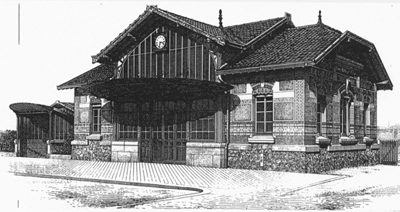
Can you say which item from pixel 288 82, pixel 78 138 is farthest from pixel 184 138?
pixel 78 138

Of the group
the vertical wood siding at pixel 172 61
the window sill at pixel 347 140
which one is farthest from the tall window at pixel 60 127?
the window sill at pixel 347 140

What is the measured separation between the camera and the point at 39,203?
33.7ft

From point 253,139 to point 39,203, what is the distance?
9.61m

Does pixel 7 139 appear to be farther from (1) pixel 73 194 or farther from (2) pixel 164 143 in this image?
(1) pixel 73 194

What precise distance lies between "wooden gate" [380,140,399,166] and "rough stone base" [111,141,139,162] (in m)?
11.6

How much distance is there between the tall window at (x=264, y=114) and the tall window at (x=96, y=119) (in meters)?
8.55

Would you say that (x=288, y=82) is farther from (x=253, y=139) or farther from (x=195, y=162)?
(x=195, y=162)

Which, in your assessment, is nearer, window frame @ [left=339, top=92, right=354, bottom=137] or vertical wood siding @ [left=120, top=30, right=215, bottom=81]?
vertical wood siding @ [left=120, top=30, right=215, bottom=81]

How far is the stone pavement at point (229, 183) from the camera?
33.6 ft

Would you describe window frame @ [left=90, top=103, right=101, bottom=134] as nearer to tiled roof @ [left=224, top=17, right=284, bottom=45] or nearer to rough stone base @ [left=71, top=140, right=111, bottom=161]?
rough stone base @ [left=71, top=140, right=111, bottom=161]

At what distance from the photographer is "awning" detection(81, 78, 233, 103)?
59.0 ft

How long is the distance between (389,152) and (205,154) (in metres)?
9.97

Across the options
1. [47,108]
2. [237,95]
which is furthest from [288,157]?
[47,108]

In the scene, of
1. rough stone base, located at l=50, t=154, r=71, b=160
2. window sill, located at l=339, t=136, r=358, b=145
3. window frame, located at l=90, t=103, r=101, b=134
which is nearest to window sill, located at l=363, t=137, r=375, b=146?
window sill, located at l=339, t=136, r=358, b=145
